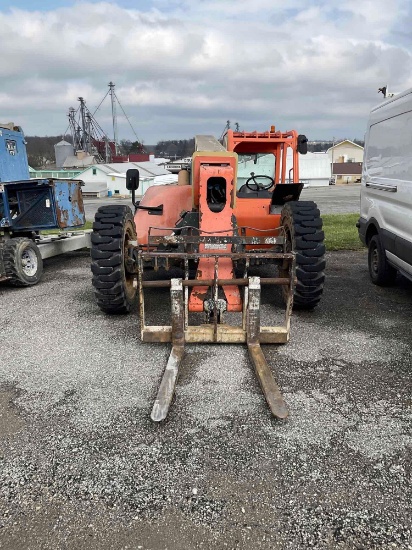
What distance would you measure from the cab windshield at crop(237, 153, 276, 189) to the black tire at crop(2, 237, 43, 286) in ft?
11.6

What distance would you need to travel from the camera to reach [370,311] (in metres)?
5.58

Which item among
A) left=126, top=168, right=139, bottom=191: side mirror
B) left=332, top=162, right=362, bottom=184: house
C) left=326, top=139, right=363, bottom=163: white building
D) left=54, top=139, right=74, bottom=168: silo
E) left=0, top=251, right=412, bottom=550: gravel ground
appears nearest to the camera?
left=0, top=251, right=412, bottom=550: gravel ground

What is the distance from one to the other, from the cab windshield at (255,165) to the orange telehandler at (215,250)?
0.11 m

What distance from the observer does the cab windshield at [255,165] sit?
274 inches

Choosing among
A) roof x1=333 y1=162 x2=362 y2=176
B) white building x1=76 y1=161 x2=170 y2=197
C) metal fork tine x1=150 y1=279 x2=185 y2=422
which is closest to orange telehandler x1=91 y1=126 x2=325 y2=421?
metal fork tine x1=150 y1=279 x2=185 y2=422

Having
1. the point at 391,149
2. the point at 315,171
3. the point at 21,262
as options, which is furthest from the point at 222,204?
the point at 315,171

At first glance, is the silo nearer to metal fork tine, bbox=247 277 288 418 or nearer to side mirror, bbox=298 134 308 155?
side mirror, bbox=298 134 308 155

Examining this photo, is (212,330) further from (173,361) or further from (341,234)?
(341,234)

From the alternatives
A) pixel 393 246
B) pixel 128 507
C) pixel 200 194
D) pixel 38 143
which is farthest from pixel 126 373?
pixel 38 143

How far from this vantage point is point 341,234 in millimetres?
11414

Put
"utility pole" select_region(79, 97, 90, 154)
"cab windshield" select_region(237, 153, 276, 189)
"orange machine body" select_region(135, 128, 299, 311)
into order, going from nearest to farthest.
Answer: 1. "orange machine body" select_region(135, 128, 299, 311)
2. "cab windshield" select_region(237, 153, 276, 189)
3. "utility pole" select_region(79, 97, 90, 154)

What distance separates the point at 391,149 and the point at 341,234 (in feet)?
19.0

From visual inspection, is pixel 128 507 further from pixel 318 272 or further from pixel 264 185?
pixel 264 185

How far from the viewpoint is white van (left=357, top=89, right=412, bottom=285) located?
522 cm
